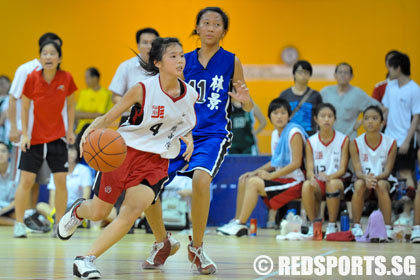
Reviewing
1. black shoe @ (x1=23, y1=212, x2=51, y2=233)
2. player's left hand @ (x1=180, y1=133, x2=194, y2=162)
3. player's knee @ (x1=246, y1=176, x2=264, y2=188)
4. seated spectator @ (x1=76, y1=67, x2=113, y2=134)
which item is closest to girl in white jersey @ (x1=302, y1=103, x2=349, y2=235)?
player's knee @ (x1=246, y1=176, x2=264, y2=188)

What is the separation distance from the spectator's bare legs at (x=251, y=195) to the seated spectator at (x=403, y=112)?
158cm

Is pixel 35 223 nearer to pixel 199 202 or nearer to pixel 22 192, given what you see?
pixel 22 192

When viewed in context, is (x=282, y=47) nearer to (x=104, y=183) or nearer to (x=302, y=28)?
(x=302, y=28)

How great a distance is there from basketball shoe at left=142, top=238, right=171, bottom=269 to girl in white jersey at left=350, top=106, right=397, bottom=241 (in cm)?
340

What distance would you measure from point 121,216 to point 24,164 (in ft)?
11.5

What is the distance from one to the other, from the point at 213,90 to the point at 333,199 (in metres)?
3.30

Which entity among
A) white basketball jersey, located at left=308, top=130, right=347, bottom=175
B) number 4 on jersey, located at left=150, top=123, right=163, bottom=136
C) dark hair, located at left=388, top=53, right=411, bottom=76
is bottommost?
white basketball jersey, located at left=308, top=130, right=347, bottom=175

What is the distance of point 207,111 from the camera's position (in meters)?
4.98

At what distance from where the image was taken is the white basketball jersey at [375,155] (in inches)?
314

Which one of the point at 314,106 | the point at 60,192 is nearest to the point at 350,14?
the point at 314,106

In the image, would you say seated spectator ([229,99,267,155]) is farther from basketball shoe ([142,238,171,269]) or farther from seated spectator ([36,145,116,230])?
basketball shoe ([142,238,171,269])

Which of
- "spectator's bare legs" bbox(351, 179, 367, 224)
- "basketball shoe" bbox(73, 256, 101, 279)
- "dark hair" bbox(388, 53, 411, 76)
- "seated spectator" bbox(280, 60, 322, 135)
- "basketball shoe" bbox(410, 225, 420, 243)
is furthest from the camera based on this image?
"seated spectator" bbox(280, 60, 322, 135)

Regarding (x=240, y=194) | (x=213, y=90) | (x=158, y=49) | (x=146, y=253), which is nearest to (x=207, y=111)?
(x=213, y=90)

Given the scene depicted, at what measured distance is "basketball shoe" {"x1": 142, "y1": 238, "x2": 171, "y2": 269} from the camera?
4.63 m
